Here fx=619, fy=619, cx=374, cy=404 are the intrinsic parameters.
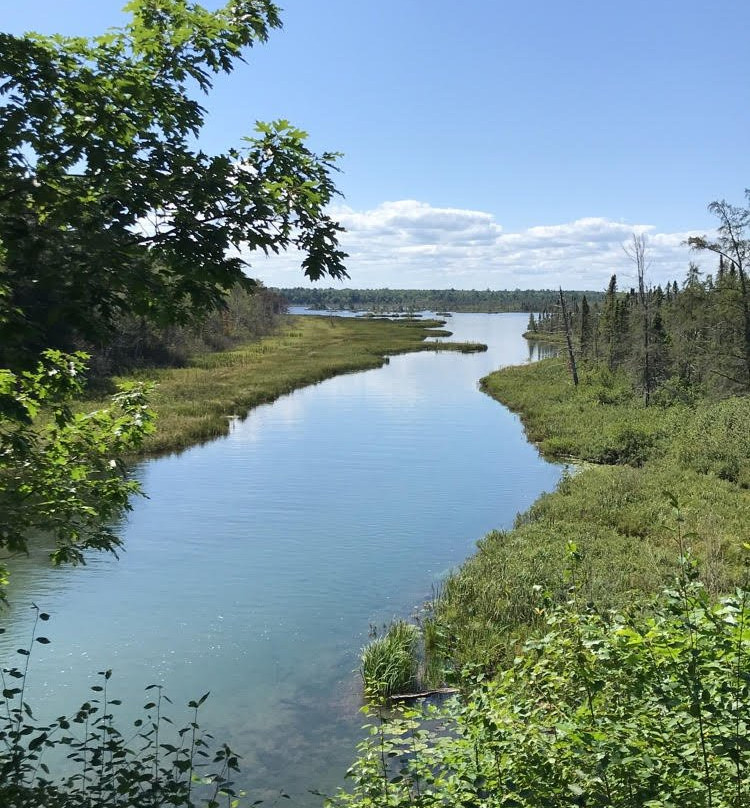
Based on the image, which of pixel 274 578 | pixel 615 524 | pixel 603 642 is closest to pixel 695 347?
pixel 615 524

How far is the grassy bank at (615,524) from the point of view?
568 inches

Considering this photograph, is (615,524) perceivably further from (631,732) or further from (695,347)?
(695,347)

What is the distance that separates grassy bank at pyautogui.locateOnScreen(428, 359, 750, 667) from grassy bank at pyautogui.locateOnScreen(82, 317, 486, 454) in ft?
30.1

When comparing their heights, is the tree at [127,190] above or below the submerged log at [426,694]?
above

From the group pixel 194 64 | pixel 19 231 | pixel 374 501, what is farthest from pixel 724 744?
pixel 374 501

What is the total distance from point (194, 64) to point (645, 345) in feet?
140

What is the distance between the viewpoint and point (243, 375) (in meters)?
60.8

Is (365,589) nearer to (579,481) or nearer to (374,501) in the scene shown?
(374,501)

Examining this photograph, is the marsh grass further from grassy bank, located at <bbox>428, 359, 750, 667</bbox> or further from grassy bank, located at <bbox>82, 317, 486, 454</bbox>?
Result: grassy bank, located at <bbox>82, 317, 486, 454</bbox>

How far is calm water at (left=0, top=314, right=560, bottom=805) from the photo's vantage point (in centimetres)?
1208

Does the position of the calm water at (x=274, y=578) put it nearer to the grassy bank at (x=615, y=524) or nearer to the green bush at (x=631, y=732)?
the grassy bank at (x=615, y=524)

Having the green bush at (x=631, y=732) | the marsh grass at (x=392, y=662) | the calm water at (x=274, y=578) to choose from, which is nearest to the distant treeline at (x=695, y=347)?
the calm water at (x=274, y=578)

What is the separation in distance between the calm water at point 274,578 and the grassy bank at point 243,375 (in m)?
3.03

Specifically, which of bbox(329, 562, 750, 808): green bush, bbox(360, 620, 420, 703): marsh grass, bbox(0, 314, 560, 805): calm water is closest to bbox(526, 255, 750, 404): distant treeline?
bbox(0, 314, 560, 805): calm water
